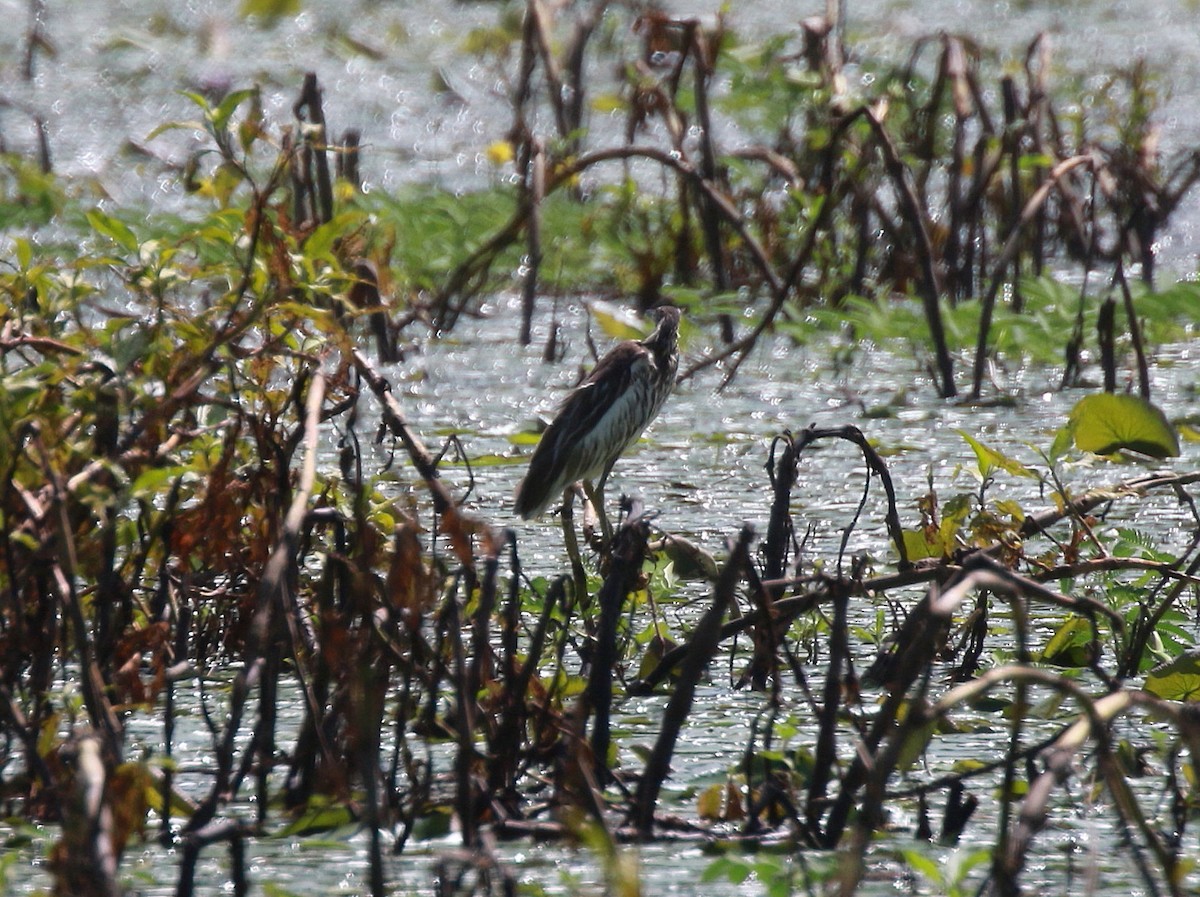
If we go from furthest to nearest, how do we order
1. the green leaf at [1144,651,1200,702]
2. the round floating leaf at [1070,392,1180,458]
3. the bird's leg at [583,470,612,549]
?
the bird's leg at [583,470,612,549]
the round floating leaf at [1070,392,1180,458]
the green leaf at [1144,651,1200,702]

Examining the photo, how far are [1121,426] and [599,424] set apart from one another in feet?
4.21

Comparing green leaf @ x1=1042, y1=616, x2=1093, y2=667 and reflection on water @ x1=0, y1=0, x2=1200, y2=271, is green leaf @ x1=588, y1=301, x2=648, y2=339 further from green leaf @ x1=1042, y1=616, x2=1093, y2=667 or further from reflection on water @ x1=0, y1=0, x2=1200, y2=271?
reflection on water @ x1=0, y1=0, x2=1200, y2=271

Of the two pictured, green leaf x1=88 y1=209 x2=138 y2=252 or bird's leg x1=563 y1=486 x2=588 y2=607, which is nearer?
green leaf x1=88 y1=209 x2=138 y2=252

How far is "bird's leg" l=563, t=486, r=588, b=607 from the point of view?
2906mm

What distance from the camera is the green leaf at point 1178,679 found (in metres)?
2.51

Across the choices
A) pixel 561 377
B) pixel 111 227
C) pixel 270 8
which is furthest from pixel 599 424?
pixel 270 8

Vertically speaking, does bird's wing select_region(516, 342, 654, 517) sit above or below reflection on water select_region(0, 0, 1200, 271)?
below

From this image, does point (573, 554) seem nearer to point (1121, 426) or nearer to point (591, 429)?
point (591, 429)

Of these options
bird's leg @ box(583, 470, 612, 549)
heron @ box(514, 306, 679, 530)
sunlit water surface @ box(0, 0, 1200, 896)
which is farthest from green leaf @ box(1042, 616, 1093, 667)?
heron @ box(514, 306, 679, 530)

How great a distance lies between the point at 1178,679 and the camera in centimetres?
252

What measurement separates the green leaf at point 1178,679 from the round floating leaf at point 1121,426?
11.7 inches

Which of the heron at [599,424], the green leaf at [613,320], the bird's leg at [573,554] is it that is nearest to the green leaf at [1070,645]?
the bird's leg at [573,554]

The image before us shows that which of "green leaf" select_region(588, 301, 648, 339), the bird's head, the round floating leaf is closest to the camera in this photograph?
the round floating leaf

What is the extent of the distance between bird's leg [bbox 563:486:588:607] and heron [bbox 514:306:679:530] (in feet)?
0.16
